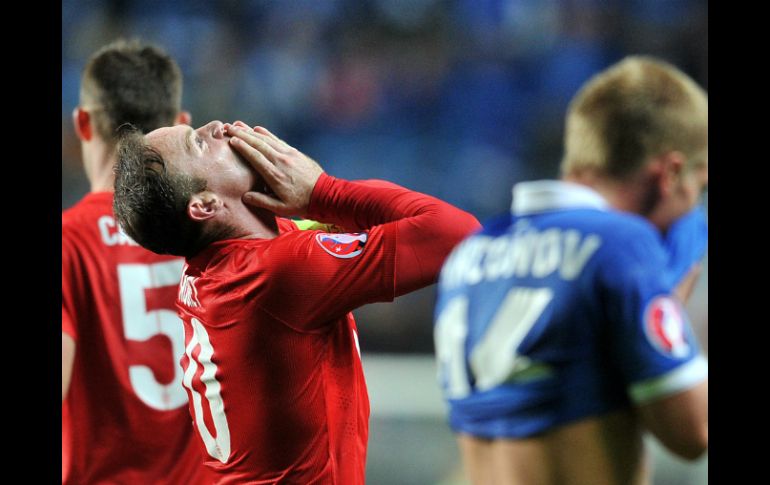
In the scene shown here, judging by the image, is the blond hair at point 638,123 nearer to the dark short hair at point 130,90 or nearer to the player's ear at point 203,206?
the player's ear at point 203,206

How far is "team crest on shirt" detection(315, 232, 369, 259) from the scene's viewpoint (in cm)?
209

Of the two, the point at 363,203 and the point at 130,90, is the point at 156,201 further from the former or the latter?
the point at 130,90

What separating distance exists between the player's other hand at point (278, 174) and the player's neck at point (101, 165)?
3.18 feet

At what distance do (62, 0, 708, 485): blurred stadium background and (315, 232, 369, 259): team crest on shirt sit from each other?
11.2 feet

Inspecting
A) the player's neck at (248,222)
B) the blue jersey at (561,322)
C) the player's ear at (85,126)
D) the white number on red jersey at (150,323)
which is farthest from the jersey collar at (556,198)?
the player's ear at (85,126)

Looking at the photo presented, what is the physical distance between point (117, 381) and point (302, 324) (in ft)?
3.56

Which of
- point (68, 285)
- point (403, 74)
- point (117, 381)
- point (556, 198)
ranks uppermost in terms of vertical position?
point (403, 74)

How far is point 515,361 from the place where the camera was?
1.71m

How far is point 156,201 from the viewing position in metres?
2.21

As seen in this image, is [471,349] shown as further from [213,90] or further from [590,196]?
[213,90]

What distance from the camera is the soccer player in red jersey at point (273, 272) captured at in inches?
82.4

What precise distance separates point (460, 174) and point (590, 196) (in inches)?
175

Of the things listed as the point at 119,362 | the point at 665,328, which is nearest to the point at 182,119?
the point at 119,362

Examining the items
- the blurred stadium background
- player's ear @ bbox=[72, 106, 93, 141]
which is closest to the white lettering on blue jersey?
player's ear @ bbox=[72, 106, 93, 141]
